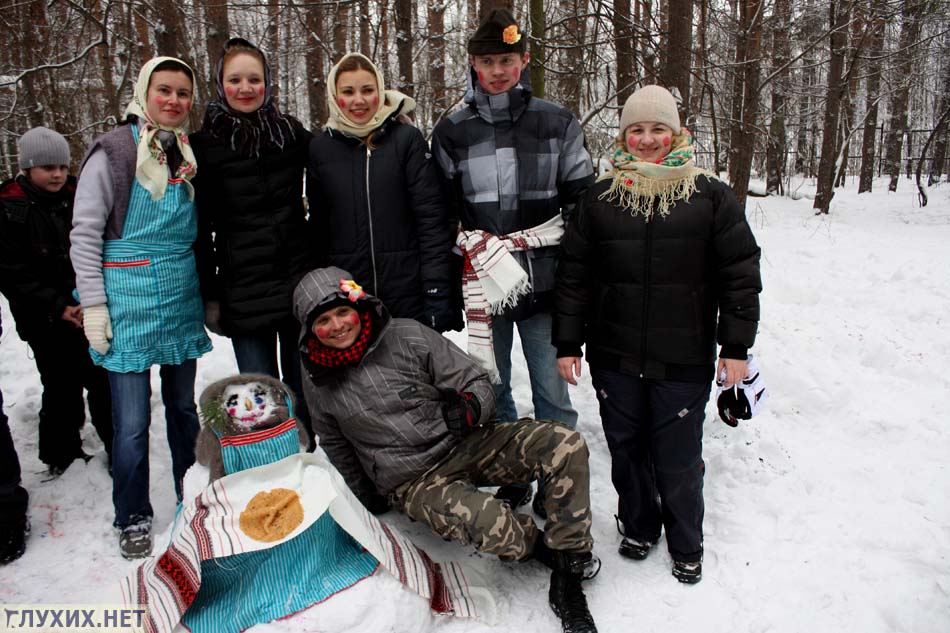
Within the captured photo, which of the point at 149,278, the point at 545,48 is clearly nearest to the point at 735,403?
the point at 149,278

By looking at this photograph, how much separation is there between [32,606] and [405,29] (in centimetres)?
621

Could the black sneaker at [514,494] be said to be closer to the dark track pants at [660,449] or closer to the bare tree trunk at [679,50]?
the dark track pants at [660,449]

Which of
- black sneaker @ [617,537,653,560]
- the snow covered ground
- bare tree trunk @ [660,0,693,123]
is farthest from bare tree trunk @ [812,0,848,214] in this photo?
black sneaker @ [617,537,653,560]

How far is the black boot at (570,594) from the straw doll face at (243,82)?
2481 mm

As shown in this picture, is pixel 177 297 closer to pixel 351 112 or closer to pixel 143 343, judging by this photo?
pixel 143 343

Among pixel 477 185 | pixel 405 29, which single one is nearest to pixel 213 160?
pixel 477 185

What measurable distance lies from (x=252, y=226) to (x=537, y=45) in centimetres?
344

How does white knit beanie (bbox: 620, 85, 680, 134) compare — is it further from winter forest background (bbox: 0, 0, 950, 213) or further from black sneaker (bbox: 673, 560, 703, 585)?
winter forest background (bbox: 0, 0, 950, 213)

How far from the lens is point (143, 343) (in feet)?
9.73

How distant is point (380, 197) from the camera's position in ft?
9.95

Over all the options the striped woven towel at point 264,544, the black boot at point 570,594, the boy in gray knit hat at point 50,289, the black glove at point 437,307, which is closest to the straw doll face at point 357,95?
the black glove at point 437,307

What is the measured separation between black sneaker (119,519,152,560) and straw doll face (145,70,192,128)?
6.37 feet

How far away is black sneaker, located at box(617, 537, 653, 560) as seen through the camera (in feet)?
9.80

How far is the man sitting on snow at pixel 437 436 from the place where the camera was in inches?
105
